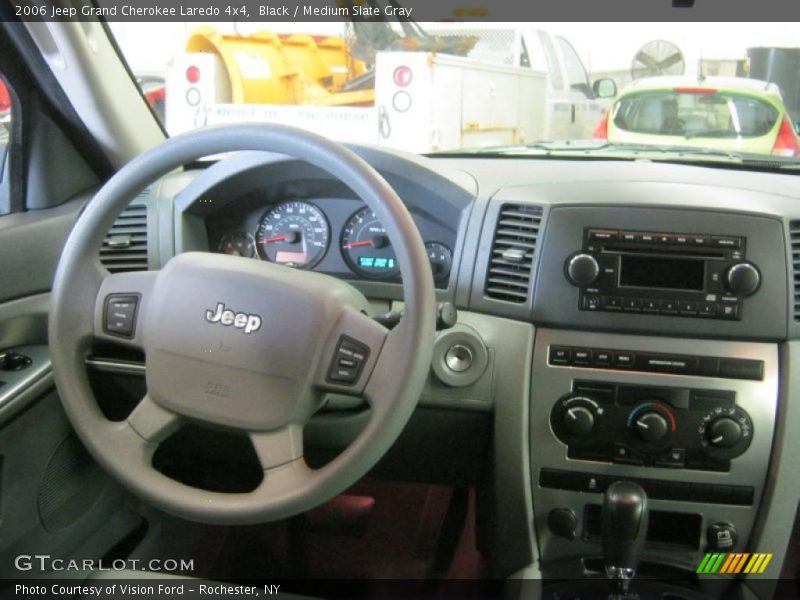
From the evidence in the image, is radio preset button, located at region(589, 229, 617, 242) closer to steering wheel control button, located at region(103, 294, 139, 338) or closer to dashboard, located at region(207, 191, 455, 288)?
dashboard, located at region(207, 191, 455, 288)

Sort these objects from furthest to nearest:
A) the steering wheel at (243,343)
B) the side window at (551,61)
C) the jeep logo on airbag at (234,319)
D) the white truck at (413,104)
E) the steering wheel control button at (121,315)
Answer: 1. the side window at (551,61)
2. the white truck at (413,104)
3. the steering wheel control button at (121,315)
4. the jeep logo on airbag at (234,319)
5. the steering wheel at (243,343)

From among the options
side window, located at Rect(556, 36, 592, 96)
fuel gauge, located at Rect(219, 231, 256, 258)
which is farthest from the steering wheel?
side window, located at Rect(556, 36, 592, 96)

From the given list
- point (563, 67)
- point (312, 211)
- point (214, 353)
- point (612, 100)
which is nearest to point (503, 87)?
point (612, 100)

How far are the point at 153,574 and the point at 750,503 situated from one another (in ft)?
4.29

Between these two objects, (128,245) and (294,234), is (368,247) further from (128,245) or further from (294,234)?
(128,245)

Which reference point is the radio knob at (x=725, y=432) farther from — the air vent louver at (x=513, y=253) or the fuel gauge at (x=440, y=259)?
the fuel gauge at (x=440, y=259)

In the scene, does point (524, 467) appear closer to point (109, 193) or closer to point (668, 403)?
point (668, 403)

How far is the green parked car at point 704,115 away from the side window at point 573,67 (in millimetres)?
993

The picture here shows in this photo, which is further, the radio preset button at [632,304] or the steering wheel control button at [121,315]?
the radio preset button at [632,304]

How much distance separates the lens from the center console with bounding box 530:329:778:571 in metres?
1.77

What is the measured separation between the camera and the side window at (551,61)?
5473 mm

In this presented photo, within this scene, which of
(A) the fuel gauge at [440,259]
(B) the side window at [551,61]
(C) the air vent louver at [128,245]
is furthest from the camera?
(B) the side window at [551,61]

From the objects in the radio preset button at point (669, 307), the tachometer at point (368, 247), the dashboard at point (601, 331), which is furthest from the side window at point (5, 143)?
the radio preset button at point (669, 307)

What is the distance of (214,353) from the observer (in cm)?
150
